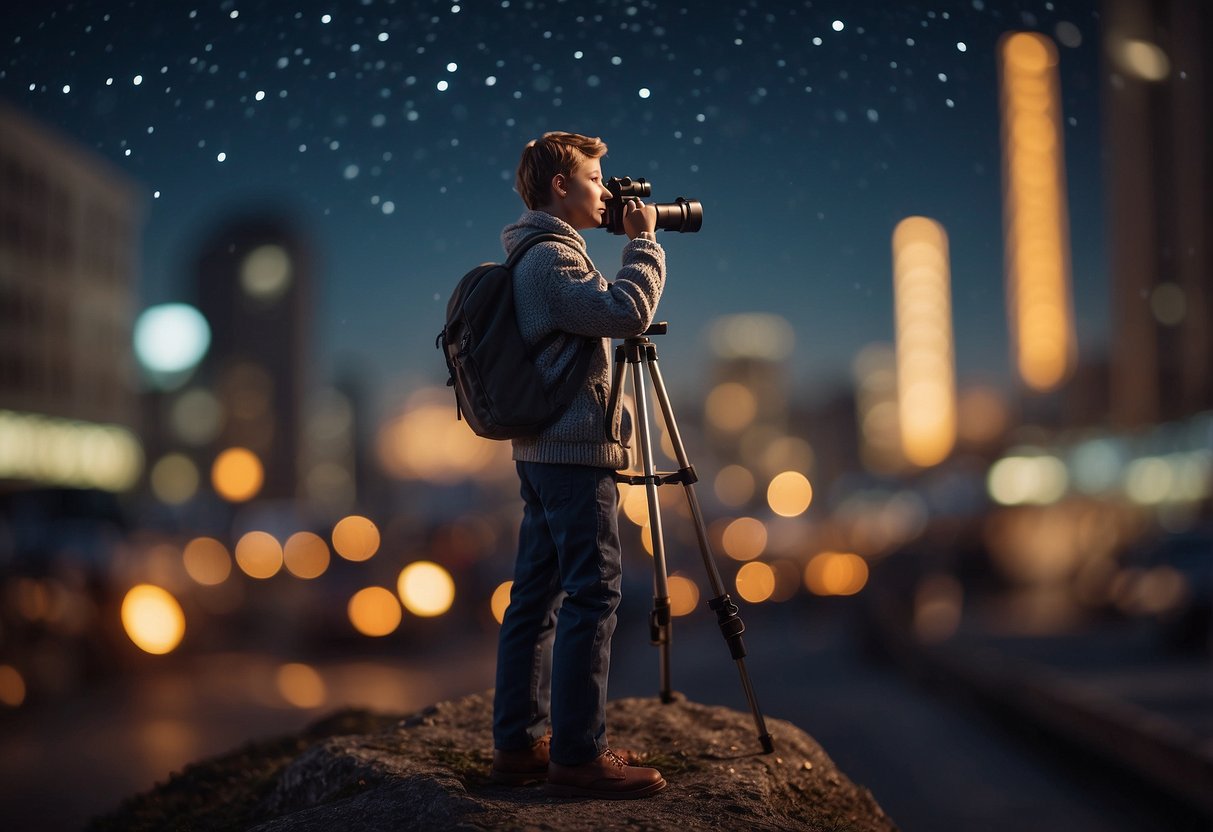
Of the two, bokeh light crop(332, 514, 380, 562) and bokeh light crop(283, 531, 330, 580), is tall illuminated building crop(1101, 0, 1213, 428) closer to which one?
bokeh light crop(283, 531, 330, 580)

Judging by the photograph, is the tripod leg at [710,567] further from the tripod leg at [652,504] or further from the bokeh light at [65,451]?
the bokeh light at [65,451]

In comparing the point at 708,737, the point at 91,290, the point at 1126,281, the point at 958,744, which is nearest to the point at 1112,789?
the point at 958,744

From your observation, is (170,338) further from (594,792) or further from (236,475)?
(236,475)

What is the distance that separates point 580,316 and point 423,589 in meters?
12.6

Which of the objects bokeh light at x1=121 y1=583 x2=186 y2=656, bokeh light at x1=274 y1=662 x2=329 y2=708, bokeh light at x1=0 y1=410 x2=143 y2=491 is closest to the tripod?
bokeh light at x1=274 y1=662 x2=329 y2=708

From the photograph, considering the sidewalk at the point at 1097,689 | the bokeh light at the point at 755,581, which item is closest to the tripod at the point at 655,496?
the sidewalk at the point at 1097,689

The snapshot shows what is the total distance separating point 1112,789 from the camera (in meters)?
8.73

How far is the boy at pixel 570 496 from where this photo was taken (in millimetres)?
3900

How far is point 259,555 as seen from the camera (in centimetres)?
2495

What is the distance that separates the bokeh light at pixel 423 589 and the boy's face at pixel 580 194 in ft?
39.9

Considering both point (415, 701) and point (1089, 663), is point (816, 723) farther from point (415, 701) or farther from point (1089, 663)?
point (1089, 663)

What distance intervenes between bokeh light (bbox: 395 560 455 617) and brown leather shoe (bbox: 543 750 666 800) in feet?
40.0

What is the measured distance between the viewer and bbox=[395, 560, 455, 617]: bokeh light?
16.0 meters

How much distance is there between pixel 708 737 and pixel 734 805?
34.4 inches
